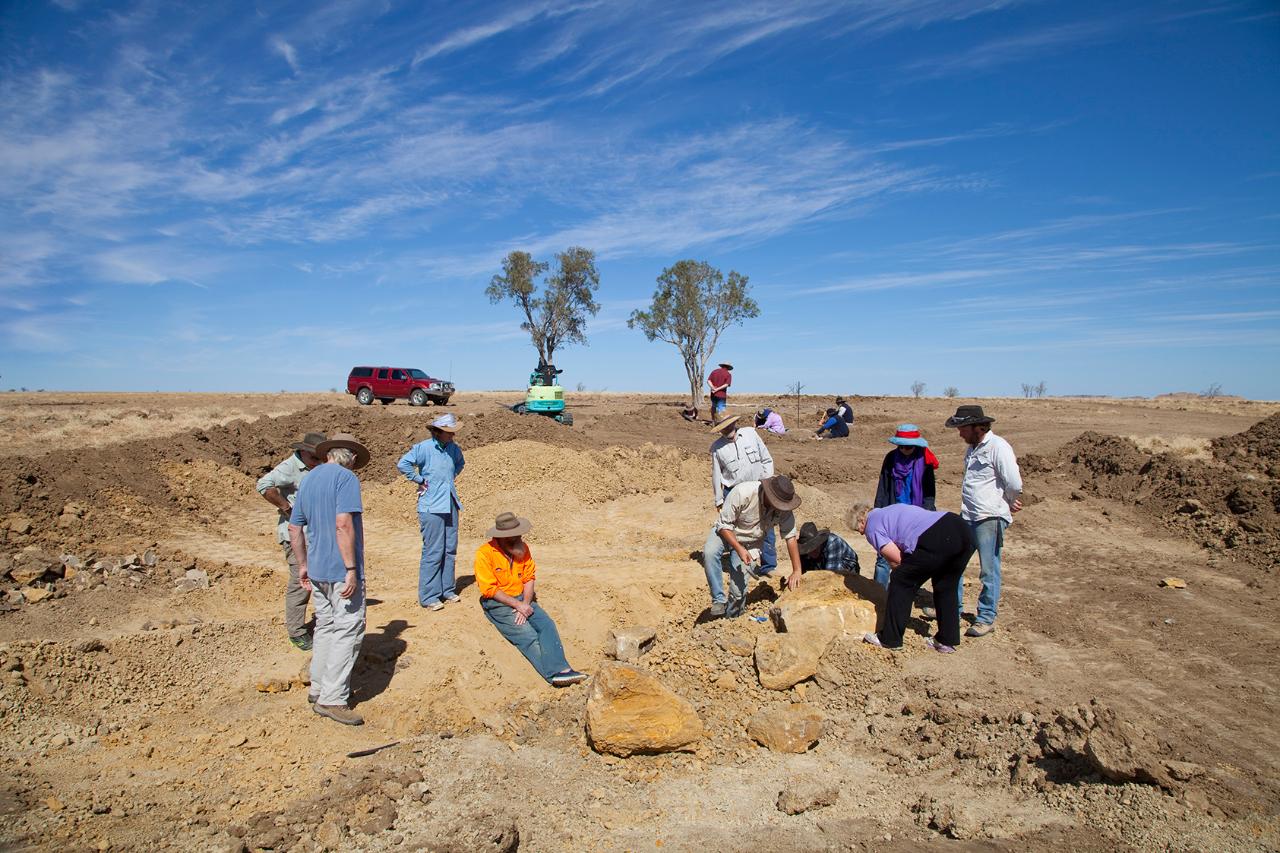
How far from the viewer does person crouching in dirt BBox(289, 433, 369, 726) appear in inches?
180

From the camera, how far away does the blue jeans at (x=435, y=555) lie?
6.75 m

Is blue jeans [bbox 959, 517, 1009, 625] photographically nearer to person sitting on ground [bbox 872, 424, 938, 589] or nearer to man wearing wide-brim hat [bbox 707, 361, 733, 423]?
person sitting on ground [bbox 872, 424, 938, 589]

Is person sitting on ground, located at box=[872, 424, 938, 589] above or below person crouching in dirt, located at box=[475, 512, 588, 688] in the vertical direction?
above

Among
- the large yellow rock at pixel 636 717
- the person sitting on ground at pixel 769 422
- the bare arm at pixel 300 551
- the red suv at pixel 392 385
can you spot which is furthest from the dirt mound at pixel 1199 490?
the red suv at pixel 392 385

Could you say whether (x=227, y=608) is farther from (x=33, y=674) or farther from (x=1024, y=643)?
(x=1024, y=643)

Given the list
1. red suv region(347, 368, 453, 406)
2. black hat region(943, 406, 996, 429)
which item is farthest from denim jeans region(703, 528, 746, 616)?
red suv region(347, 368, 453, 406)

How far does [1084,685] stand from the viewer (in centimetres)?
513

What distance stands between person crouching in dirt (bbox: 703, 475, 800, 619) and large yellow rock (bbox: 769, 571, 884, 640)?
208mm

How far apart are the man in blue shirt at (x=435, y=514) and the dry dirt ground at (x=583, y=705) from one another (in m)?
0.30

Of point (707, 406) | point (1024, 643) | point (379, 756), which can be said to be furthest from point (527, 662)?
point (707, 406)

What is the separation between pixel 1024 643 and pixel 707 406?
96.0 ft

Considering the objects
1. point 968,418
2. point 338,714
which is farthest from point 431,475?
point 968,418

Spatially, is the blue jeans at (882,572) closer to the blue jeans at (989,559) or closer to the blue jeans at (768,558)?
the blue jeans at (989,559)

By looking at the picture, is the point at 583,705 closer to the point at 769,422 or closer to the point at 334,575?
the point at 334,575
